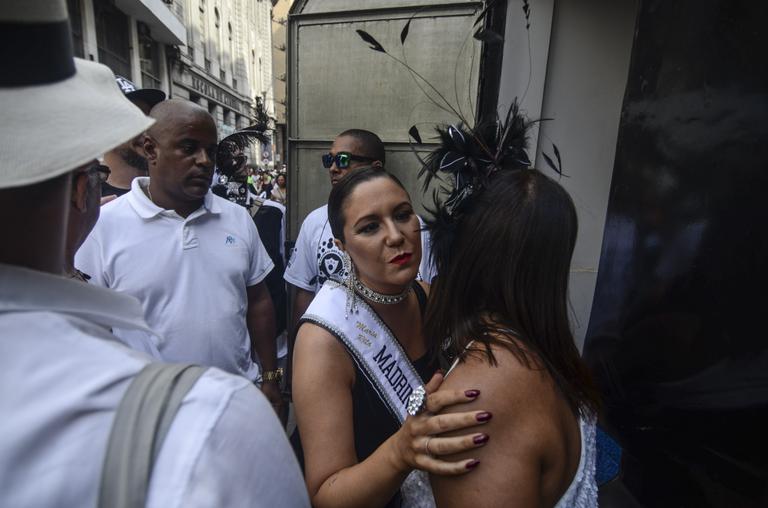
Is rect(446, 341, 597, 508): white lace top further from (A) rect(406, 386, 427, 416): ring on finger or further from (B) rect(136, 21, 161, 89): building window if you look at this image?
(B) rect(136, 21, 161, 89): building window

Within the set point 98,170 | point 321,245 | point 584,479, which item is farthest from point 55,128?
point 321,245

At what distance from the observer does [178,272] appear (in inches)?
87.7

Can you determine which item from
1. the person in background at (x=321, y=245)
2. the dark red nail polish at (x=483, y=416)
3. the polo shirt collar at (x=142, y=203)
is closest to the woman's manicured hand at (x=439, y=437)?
the dark red nail polish at (x=483, y=416)

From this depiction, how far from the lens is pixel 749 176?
1693mm

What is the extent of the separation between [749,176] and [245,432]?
197 cm

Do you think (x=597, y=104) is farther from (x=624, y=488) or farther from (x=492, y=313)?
(x=492, y=313)

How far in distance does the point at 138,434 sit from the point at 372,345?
1.11 metres

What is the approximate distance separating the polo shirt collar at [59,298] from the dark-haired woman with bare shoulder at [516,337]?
0.74 meters

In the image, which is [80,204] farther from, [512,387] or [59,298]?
[512,387]

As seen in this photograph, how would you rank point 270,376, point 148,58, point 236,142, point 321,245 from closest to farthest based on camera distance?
point 270,376 → point 321,245 → point 236,142 → point 148,58

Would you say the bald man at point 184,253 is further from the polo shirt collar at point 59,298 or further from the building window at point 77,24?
the building window at point 77,24

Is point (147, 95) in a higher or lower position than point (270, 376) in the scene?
higher

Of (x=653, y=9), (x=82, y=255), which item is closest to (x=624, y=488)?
(x=653, y=9)

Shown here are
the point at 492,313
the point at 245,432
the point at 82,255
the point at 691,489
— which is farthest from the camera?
the point at 82,255
